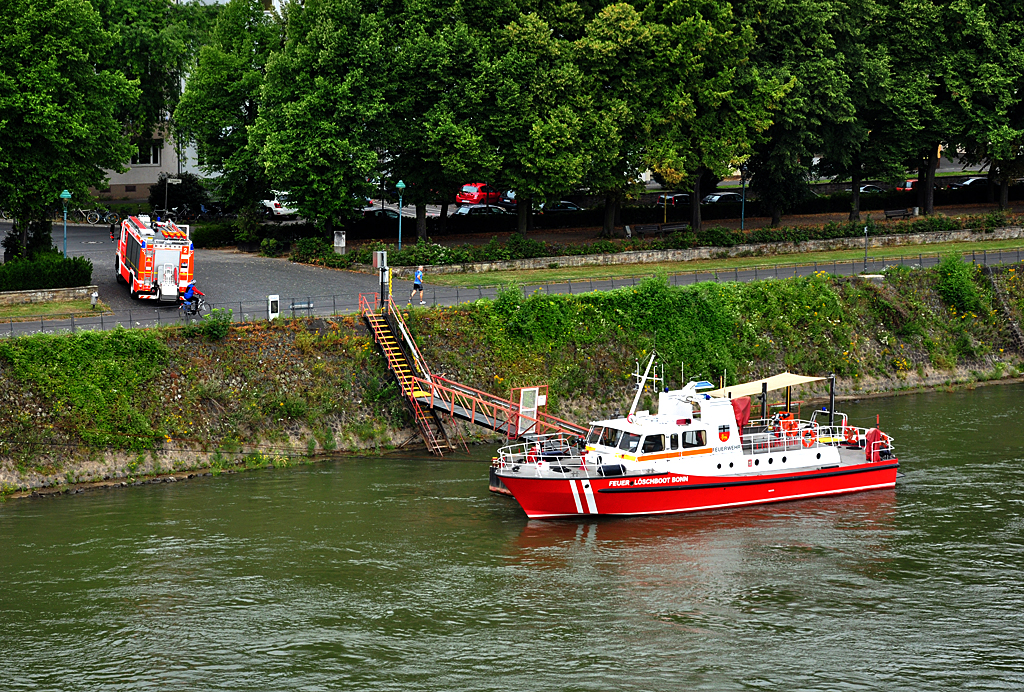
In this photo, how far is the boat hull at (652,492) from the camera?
34.9m

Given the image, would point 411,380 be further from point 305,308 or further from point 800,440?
point 800,440

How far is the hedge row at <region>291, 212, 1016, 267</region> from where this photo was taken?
61344 mm

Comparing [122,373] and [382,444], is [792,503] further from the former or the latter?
[122,373]

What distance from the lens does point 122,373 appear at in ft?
133

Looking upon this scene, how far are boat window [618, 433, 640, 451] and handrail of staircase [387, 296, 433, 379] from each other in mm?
10290

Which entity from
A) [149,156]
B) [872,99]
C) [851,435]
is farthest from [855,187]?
[149,156]

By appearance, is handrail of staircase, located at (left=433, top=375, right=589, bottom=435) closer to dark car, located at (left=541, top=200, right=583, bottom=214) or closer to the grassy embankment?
the grassy embankment

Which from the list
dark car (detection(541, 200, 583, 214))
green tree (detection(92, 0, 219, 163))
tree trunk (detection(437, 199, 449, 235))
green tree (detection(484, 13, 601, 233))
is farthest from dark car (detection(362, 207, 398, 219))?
green tree (detection(92, 0, 219, 163))

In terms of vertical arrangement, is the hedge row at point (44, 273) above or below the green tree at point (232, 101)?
below

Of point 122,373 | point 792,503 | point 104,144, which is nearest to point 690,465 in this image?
point 792,503

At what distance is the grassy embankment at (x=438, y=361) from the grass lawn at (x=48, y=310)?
6.99 meters

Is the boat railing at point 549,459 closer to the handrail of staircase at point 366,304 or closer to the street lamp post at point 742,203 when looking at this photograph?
the handrail of staircase at point 366,304

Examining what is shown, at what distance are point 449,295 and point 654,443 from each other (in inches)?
804

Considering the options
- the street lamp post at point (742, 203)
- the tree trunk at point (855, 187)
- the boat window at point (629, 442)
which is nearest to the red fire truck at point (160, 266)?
the boat window at point (629, 442)
